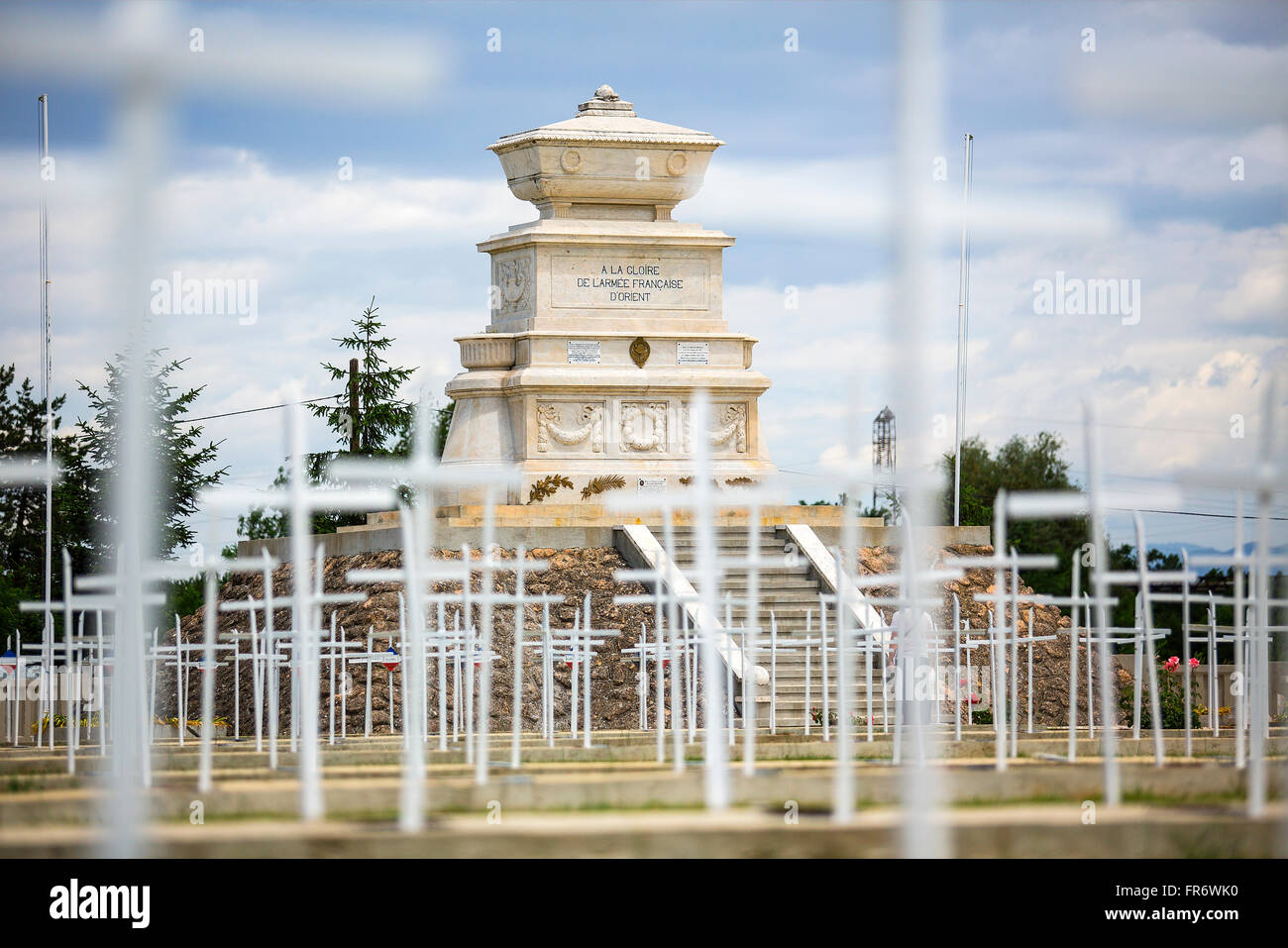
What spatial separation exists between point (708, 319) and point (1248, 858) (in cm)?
2466

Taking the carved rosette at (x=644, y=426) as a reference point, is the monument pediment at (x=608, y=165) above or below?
above

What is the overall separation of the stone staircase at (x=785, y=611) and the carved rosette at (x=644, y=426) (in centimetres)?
476

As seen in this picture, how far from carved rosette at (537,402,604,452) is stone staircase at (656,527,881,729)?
15.9ft

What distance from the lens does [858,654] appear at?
84.5 ft

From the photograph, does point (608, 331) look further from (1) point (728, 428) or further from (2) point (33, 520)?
(2) point (33, 520)

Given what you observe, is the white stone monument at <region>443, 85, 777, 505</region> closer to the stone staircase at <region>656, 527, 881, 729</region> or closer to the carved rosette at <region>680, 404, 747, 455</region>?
the carved rosette at <region>680, 404, 747, 455</region>

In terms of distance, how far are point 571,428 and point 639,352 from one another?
1.82m

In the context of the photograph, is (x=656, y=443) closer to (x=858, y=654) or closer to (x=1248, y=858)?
(x=858, y=654)

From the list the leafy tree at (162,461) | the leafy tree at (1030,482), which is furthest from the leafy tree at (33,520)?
the leafy tree at (1030,482)

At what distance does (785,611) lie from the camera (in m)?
26.0

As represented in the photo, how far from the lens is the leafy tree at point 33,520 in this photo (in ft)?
127

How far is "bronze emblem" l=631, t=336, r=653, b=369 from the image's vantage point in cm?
3375

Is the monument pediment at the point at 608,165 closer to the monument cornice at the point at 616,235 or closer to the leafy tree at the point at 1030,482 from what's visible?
the monument cornice at the point at 616,235
